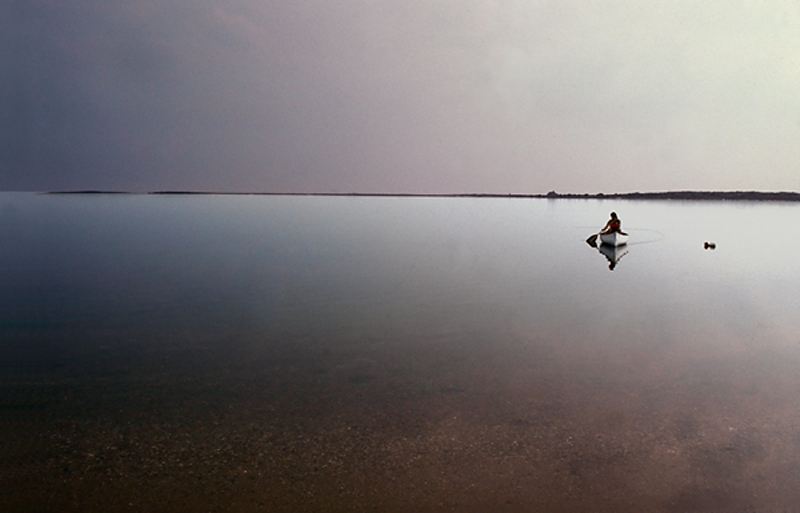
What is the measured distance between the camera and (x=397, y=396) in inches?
377

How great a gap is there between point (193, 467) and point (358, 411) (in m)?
2.80

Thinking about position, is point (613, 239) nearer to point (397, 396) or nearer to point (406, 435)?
point (397, 396)

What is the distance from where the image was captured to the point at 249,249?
111 feet

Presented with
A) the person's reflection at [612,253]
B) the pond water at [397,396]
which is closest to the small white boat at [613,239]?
the person's reflection at [612,253]

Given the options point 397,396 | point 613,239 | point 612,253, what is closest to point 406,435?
point 397,396

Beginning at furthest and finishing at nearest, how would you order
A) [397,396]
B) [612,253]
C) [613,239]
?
1. [613,239]
2. [612,253]
3. [397,396]

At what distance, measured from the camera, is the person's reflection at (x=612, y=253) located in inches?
1134

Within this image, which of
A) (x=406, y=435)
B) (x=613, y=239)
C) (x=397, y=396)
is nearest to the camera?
(x=406, y=435)

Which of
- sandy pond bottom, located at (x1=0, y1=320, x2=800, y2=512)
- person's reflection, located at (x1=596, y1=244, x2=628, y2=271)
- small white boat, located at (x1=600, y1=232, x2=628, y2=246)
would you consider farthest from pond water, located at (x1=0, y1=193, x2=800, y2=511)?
small white boat, located at (x1=600, y1=232, x2=628, y2=246)

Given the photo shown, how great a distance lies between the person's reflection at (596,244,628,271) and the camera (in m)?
28.8

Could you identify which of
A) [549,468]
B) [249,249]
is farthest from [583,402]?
[249,249]

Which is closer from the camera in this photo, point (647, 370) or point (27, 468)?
point (27, 468)

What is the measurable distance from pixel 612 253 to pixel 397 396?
2787 centimetres

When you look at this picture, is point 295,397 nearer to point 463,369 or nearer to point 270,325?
point 463,369
